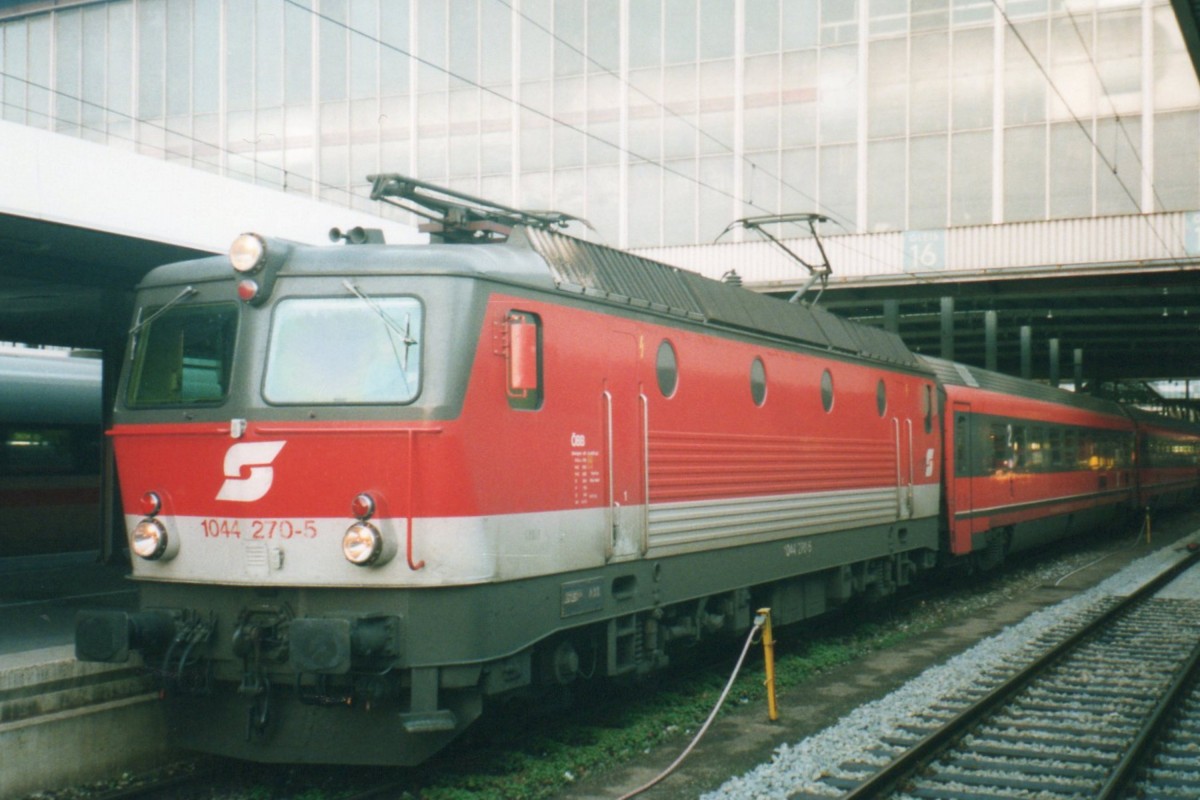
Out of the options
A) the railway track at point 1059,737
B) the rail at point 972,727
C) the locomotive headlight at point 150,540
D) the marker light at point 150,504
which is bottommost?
the railway track at point 1059,737

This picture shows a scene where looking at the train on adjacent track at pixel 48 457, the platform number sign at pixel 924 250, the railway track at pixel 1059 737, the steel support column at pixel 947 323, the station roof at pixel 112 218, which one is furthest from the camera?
the steel support column at pixel 947 323

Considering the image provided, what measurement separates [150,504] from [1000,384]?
16.1 meters

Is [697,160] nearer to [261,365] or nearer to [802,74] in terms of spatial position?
[802,74]

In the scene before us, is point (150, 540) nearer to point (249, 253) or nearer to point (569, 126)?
point (249, 253)

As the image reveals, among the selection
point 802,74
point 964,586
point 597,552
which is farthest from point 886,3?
point 597,552

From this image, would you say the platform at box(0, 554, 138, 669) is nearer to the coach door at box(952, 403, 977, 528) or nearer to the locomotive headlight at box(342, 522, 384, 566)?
the locomotive headlight at box(342, 522, 384, 566)

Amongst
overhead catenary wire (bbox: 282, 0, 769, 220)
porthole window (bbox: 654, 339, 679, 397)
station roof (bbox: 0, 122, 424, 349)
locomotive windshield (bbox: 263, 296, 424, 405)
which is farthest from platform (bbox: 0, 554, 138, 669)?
overhead catenary wire (bbox: 282, 0, 769, 220)

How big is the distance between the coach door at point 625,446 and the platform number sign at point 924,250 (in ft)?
69.6

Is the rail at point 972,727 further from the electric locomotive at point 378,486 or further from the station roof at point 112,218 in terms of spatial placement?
the station roof at point 112,218

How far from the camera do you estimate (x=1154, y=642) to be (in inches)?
508

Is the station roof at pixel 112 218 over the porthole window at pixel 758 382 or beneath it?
over

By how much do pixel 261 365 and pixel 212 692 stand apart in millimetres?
2032

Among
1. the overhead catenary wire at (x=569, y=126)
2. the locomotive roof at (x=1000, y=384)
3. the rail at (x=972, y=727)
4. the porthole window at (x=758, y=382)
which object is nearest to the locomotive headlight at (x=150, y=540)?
the rail at (x=972, y=727)

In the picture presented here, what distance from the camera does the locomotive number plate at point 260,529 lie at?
6.82 metres
